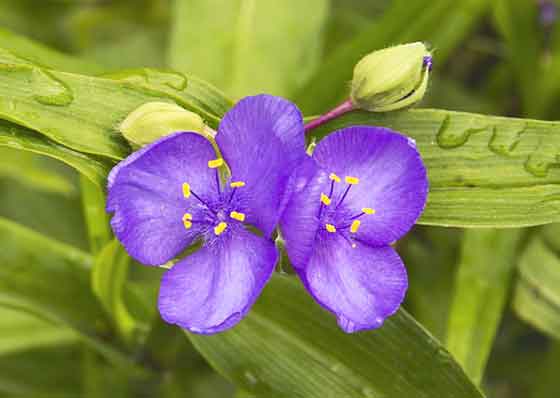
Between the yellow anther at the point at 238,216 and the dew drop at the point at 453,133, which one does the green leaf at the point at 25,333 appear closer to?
the yellow anther at the point at 238,216

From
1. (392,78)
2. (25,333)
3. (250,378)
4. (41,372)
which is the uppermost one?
(392,78)

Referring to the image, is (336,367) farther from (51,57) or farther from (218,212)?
(51,57)

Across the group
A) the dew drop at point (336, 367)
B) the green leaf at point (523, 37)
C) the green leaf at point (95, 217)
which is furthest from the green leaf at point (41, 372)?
the green leaf at point (523, 37)

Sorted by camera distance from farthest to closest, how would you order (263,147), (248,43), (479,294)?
(248,43)
(479,294)
(263,147)

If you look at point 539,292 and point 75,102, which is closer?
point 75,102

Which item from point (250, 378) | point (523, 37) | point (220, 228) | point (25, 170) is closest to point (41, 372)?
point (25, 170)

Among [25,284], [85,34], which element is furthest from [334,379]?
[85,34]

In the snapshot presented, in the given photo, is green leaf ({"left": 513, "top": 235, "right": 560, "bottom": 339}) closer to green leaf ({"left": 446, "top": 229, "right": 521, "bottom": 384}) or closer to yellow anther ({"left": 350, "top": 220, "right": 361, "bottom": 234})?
green leaf ({"left": 446, "top": 229, "right": 521, "bottom": 384})
